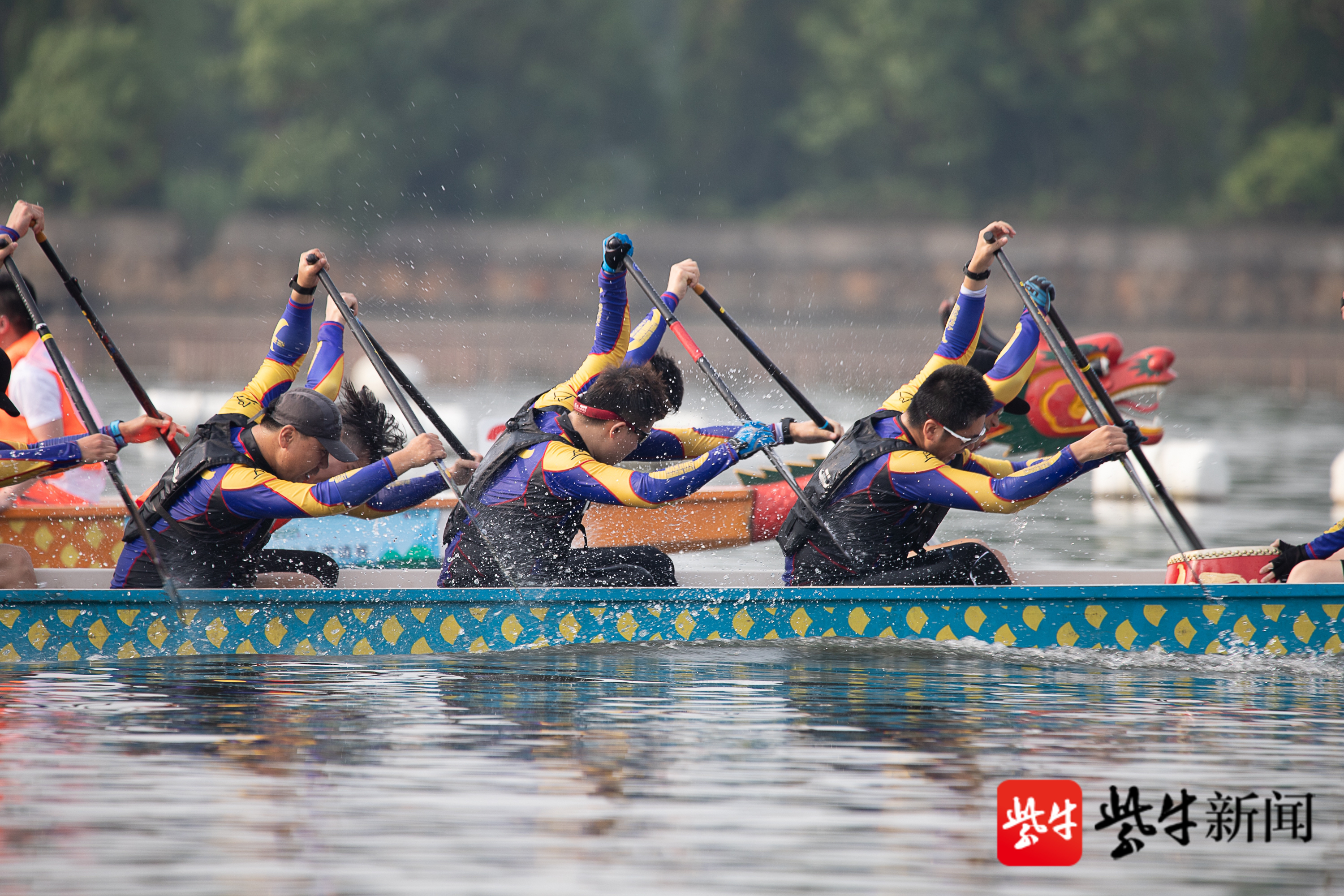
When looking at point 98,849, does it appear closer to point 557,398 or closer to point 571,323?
point 557,398

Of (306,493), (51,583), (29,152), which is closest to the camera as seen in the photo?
(306,493)

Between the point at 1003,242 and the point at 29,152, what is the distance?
159 feet

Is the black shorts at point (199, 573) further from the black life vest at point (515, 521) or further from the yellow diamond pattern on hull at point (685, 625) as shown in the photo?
the yellow diamond pattern on hull at point (685, 625)

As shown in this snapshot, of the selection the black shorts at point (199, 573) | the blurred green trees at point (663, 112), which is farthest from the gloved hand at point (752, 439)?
the blurred green trees at point (663, 112)

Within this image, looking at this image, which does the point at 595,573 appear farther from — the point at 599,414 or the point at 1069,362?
the point at 1069,362

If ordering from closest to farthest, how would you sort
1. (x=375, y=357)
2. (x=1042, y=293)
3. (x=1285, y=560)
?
1. (x=1285, y=560)
2. (x=1042, y=293)
3. (x=375, y=357)

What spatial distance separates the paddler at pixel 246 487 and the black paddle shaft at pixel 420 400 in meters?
0.80

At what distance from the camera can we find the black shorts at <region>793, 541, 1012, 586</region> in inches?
339

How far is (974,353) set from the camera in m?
9.99

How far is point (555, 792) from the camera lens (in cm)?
652

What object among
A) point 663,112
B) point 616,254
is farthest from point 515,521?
point 663,112

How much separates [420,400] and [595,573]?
1926 millimetres

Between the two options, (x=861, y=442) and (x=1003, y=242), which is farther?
(x=1003, y=242)

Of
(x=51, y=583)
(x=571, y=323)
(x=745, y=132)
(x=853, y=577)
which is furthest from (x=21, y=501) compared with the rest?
(x=745, y=132)
